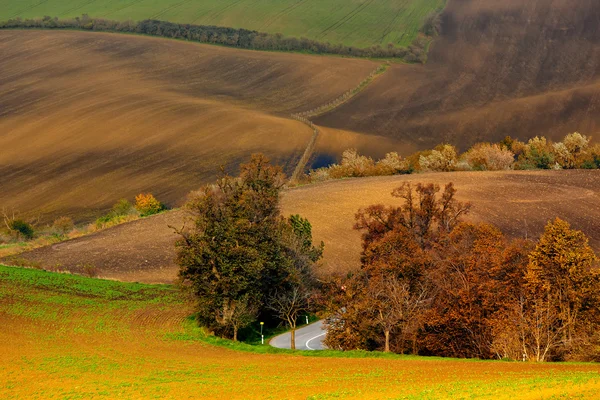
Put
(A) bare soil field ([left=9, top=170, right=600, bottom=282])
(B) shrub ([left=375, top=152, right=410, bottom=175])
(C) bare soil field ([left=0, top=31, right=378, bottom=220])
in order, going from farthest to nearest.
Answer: (B) shrub ([left=375, top=152, right=410, bottom=175]) < (C) bare soil field ([left=0, top=31, right=378, bottom=220]) < (A) bare soil field ([left=9, top=170, right=600, bottom=282])

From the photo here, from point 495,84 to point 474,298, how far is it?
3410 inches

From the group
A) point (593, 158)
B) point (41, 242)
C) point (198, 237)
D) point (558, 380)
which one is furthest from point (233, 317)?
point (593, 158)

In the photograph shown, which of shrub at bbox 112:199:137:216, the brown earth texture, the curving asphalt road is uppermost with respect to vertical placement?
the brown earth texture

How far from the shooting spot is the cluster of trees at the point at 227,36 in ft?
478

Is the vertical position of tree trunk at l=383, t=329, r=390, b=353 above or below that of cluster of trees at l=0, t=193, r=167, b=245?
below

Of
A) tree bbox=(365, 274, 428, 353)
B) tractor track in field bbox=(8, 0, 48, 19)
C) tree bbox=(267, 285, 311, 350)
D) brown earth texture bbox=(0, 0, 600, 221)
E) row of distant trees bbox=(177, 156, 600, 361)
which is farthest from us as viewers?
tractor track in field bbox=(8, 0, 48, 19)

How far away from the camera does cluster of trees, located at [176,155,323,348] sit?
53.1m

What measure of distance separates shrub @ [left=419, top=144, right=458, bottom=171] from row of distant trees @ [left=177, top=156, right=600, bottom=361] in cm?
4351

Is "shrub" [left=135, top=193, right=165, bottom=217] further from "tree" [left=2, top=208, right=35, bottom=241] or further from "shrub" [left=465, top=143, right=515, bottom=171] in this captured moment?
"shrub" [left=465, top=143, right=515, bottom=171]

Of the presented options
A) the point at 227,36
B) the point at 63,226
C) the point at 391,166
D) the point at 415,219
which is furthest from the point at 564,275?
the point at 227,36

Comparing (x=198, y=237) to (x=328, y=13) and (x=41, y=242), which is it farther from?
(x=328, y=13)

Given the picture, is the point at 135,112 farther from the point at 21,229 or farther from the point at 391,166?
the point at 391,166

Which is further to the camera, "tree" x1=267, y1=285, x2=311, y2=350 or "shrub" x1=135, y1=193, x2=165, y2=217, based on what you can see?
"shrub" x1=135, y1=193, x2=165, y2=217

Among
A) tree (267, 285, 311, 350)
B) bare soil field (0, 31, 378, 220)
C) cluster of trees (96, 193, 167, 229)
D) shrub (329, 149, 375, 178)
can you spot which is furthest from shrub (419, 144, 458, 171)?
tree (267, 285, 311, 350)
